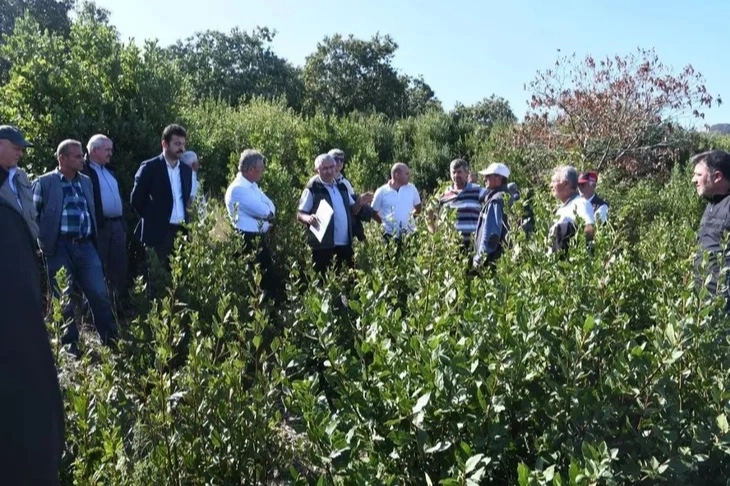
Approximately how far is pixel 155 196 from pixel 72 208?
2.64ft

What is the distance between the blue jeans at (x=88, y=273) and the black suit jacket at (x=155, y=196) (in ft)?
2.18

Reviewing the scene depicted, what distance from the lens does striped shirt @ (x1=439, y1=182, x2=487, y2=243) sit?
6.16m

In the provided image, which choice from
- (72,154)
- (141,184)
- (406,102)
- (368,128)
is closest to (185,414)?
(72,154)

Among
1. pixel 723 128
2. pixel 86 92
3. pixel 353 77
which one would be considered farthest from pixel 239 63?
pixel 86 92

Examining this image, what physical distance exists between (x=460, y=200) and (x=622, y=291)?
3.46m

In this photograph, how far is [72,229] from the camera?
4.89 m

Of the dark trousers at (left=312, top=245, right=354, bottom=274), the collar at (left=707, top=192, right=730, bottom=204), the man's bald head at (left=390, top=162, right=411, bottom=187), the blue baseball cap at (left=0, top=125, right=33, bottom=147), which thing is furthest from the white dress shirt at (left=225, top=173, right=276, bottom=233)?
the collar at (left=707, top=192, right=730, bottom=204)

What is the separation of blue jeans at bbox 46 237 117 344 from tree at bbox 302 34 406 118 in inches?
1261

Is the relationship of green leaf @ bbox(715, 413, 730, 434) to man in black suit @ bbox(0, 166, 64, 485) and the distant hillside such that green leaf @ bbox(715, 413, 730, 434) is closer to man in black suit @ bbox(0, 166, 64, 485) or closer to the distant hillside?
man in black suit @ bbox(0, 166, 64, 485)

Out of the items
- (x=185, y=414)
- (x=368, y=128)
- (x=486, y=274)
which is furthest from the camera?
(x=368, y=128)

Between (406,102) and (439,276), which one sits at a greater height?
(406,102)

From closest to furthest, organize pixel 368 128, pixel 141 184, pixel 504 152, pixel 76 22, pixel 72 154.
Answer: pixel 72 154 < pixel 141 184 < pixel 76 22 < pixel 504 152 < pixel 368 128

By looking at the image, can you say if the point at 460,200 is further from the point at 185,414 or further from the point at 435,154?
the point at 435,154

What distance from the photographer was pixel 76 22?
24.8ft
